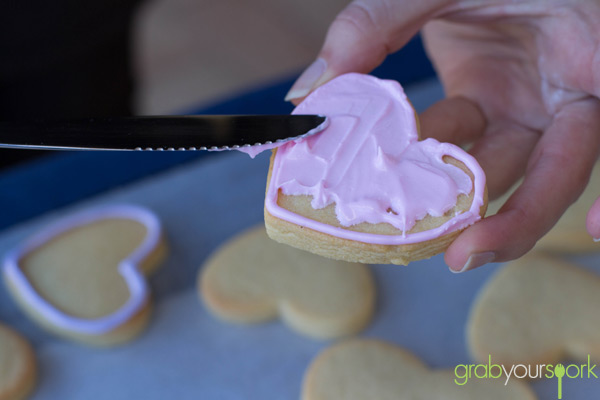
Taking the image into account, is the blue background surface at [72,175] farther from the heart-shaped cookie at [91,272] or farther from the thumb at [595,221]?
the thumb at [595,221]

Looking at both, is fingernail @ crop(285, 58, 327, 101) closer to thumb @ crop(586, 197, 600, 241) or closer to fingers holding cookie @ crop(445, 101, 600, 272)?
Result: fingers holding cookie @ crop(445, 101, 600, 272)

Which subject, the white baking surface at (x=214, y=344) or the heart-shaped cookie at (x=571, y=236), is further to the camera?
the heart-shaped cookie at (x=571, y=236)

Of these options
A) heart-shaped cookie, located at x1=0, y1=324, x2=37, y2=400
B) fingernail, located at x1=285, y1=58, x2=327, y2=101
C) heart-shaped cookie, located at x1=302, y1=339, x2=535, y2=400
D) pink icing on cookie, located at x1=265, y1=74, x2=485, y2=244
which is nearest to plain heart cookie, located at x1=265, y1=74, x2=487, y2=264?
pink icing on cookie, located at x1=265, y1=74, x2=485, y2=244

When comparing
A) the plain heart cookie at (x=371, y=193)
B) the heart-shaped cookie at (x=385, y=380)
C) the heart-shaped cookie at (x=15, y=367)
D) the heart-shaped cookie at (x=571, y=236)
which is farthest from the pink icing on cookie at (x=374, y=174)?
the heart-shaped cookie at (x=15, y=367)

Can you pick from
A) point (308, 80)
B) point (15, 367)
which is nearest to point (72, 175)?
point (15, 367)

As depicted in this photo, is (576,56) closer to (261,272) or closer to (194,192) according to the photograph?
(261,272)
